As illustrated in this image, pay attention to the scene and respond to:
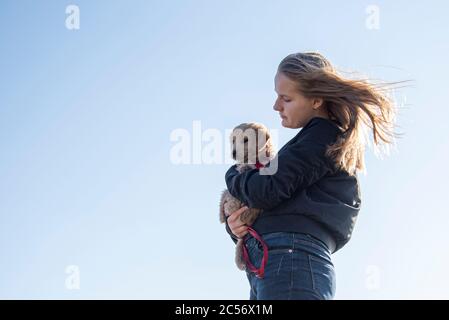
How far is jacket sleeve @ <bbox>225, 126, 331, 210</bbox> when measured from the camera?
13.3 feet

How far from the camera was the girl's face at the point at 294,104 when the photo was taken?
4.46 meters

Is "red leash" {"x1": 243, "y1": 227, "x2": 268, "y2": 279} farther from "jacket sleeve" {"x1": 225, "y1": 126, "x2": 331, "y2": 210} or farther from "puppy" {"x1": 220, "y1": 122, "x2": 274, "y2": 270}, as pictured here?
"puppy" {"x1": 220, "y1": 122, "x2": 274, "y2": 270}

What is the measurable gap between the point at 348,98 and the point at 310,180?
64 centimetres

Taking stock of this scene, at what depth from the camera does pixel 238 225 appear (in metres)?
4.42

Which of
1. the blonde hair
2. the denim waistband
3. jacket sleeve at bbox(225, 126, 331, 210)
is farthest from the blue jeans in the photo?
the blonde hair

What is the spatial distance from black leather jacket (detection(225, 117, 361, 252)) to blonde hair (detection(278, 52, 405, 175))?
5.7 inches

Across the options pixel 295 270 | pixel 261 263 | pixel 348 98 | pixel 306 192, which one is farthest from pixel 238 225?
pixel 348 98

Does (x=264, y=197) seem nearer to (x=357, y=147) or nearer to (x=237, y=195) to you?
(x=237, y=195)

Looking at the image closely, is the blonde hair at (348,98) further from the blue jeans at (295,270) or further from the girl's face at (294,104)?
the blue jeans at (295,270)

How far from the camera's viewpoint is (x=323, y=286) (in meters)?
3.93

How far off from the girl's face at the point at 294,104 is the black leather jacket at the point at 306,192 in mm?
168

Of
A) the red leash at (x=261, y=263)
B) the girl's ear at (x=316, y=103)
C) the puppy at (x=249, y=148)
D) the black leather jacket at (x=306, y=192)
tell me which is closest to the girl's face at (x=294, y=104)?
the girl's ear at (x=316, y=103)
